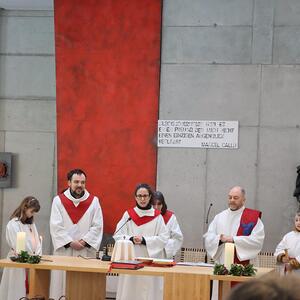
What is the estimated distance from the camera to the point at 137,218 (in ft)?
22.8

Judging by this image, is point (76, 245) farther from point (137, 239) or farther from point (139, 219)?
point (137, 239)

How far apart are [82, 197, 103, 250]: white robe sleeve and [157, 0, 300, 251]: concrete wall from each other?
1.44 m

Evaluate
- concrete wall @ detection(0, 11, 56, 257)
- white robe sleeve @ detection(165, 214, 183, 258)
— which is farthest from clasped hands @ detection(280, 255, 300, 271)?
concrete wall @ detection(0, 11, 56, 257)

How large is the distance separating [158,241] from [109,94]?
2602 millimetres

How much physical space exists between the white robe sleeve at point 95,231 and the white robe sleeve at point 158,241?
671mm

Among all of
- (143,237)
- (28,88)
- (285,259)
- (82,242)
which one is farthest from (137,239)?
(28,88)

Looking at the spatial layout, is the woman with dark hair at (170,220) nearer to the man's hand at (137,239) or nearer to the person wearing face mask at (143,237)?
the person wearing face mask at (143,237)

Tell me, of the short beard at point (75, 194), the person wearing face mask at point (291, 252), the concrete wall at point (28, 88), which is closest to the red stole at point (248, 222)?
the person wearing face mask at point (291, 252)

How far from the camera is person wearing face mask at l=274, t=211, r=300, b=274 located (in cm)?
701

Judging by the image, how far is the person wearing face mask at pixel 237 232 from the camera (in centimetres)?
704

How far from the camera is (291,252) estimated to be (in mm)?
7195

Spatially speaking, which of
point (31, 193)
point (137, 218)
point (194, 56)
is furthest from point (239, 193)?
point (31, 193)

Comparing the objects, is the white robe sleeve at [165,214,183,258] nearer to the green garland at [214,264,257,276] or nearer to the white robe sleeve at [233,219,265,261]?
the white robe sleeve at [233,219,265,261]

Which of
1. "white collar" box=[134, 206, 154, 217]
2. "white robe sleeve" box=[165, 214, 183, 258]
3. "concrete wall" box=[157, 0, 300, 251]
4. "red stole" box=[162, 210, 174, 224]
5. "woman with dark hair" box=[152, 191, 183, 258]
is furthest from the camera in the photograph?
"concrete wall" box=[157, 0, 300, 251]
